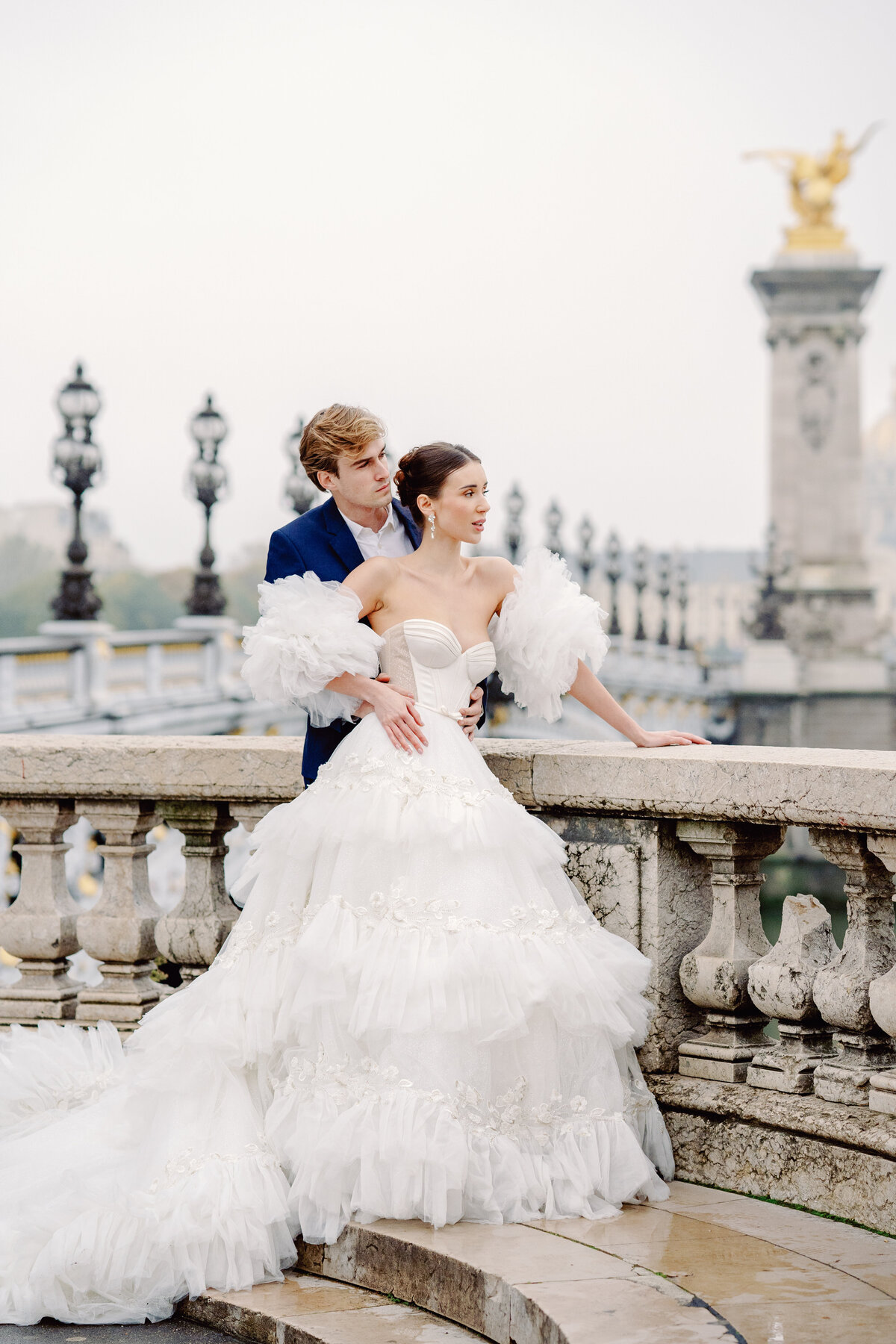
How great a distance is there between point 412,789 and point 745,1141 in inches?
47.6

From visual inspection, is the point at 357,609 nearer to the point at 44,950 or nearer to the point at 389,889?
the point at 389,889

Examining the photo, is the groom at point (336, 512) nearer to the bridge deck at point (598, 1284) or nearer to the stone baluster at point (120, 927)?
the stone baluster at point (120, 927)

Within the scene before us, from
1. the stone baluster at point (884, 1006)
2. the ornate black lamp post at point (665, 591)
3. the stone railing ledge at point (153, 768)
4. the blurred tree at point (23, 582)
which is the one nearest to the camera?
the stone baluster at point (884, 1006)

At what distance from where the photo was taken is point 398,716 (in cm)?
423

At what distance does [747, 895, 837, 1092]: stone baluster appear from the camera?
408 cm

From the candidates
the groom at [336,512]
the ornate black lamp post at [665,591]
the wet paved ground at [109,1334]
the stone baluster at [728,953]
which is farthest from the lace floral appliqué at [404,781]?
the ornate black lamp post at [665,591]

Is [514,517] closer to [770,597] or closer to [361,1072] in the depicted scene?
[770,597]

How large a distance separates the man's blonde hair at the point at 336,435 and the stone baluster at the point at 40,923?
150 cm

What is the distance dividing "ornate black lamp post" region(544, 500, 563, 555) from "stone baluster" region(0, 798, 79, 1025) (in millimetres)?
29811

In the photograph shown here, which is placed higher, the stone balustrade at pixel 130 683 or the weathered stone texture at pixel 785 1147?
the stone balustrade at pixel 130 683

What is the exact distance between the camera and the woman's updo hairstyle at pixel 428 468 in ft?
14.3

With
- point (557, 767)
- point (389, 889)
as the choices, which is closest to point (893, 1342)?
point (389, 889)

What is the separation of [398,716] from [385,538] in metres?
0.62

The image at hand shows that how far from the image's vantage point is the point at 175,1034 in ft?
13.4
